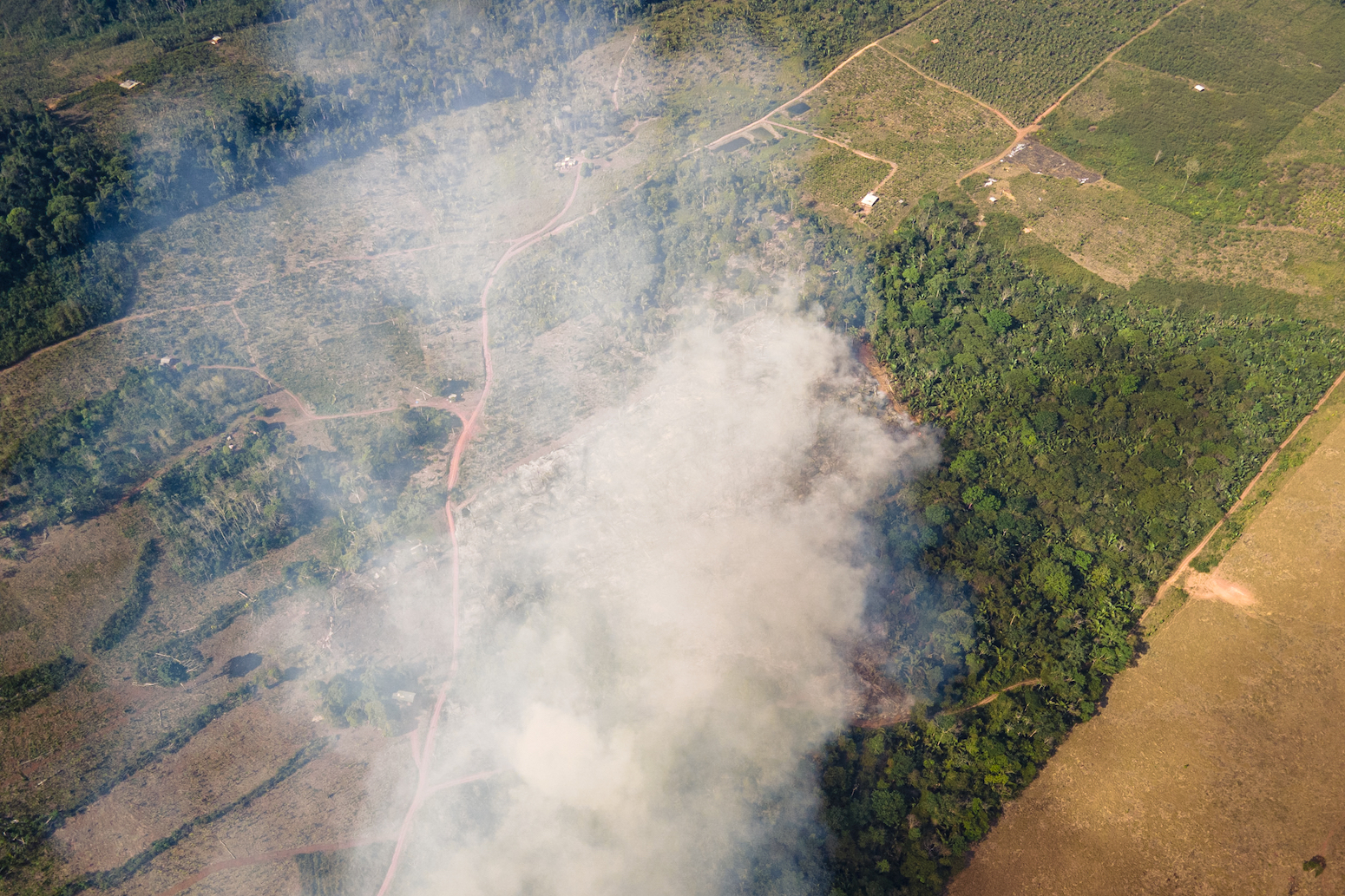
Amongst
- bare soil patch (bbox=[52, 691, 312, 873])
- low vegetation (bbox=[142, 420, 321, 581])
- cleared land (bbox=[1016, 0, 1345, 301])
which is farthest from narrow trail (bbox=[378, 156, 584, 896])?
cleared land (bbox=[1016, 0, 1345, 301])

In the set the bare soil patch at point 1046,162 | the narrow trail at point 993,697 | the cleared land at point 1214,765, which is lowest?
the cleared land at point 1214,765

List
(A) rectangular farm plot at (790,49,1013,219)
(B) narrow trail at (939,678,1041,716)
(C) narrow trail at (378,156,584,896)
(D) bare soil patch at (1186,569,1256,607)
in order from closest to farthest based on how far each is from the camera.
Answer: (C) narrow trail at (378,156,584,896), (B) narrow trail at (939,678,1041,716), (D) bare soil patch at (1186,569,1256,607), (A) rectangular farm plot at (790,49,1013,219)

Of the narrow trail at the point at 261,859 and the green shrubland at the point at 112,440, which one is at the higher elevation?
the green shrubland at the point at 112,440

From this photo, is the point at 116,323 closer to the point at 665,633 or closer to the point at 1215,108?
the point at 665,633

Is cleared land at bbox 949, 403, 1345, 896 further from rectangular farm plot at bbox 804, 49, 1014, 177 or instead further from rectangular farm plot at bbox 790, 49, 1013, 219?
rectangular farm plot at bbox 804, 49, 1014, 177

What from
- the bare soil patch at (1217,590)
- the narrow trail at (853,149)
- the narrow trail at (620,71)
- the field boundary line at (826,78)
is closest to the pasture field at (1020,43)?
the field boundary line at (826,78)

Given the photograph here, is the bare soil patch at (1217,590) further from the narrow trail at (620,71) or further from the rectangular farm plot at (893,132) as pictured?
the narrow trail at (620,71)
